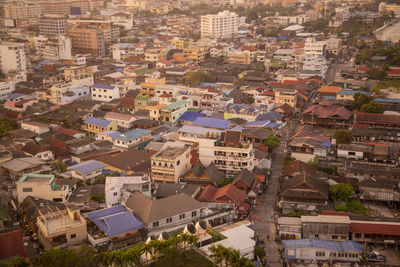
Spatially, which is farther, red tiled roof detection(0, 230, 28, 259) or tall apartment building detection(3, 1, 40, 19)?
tall apartment building detection(3, 1, 40, 19)

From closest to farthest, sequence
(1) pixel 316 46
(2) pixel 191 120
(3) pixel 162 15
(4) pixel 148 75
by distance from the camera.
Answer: (2) pixel 191 120 → (4) pixel 148 75 → (1) pixel 316 46 → (3) pixel 162 15

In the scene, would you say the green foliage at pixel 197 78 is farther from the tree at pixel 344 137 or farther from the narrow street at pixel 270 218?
the tree at pixel 344 137

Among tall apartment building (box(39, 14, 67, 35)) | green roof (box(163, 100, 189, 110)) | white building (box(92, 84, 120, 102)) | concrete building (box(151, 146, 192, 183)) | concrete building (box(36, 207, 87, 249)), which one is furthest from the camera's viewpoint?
tall apartment building (box(39, 14, 67, 35))

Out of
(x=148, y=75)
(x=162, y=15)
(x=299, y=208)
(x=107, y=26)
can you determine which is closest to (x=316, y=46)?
(x=148, y=75)

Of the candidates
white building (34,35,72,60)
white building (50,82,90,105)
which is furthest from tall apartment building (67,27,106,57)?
white building (50,82,90,105)

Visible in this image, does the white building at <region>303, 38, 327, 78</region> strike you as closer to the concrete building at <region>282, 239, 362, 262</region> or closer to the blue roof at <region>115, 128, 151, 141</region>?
the blue roof at <region>115, 128, 151, 141</region>

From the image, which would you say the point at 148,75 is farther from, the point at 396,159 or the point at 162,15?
the point at 162,15

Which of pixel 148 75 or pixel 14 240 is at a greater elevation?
pixel 148 75
